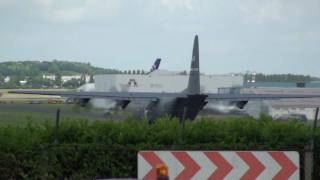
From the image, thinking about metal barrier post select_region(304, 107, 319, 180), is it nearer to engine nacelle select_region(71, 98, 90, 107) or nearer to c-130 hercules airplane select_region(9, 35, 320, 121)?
c-130 hercules airplane select_region(9, 35, 320, 121)

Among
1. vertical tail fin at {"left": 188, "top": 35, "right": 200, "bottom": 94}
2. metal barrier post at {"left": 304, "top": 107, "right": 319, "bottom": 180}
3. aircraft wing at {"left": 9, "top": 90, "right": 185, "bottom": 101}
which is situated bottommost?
metal barrier post at {"left": 304, "top": 107, "right": 319, "bottom": 180}

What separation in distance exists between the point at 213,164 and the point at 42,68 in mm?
139303

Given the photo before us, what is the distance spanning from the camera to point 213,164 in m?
11.0

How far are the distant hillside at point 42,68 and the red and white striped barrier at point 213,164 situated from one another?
118m

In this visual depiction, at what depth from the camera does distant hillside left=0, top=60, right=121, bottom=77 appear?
137000 mm

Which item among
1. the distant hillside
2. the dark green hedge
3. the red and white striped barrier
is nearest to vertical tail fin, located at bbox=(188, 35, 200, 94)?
the dark green hedge

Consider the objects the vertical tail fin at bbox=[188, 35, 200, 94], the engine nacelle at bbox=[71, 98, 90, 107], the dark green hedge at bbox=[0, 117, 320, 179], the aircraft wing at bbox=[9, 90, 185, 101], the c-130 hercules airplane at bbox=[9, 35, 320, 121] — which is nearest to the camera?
the dark green hedge at bbox=[0, 117, 320, 179]

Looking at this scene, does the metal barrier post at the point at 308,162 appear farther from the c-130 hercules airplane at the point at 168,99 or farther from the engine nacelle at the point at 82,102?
the engine nacelle at the point at 82,102

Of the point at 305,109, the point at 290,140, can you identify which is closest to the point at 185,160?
the point at 290,140

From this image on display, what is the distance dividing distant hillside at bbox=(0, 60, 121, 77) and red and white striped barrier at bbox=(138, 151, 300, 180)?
388ft

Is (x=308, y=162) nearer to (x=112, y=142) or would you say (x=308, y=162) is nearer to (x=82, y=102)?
(x=112, y=142)

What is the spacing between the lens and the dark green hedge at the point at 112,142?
1201 centimetres

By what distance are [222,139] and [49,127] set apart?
3.60 meters

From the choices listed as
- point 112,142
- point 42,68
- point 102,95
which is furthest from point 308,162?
point 42,68
